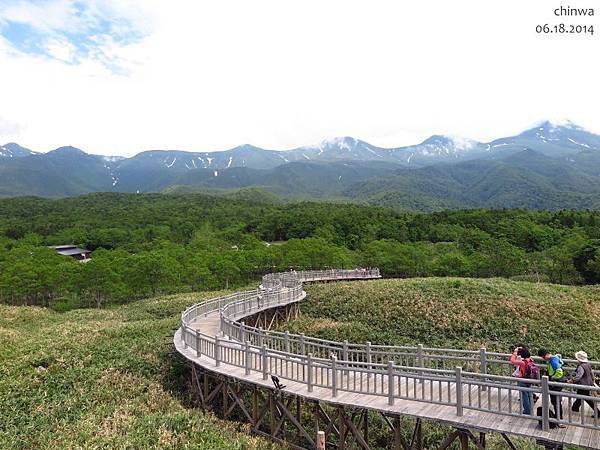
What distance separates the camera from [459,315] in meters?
36.8

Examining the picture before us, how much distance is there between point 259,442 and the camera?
15.0 m

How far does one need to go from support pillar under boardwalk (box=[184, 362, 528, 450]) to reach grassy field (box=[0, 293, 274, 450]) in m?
0.96

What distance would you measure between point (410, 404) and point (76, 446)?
32.3 feet

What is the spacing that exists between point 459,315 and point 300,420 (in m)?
22.7

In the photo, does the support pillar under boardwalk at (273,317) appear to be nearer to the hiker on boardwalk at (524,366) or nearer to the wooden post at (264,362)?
the wooden post at (264,362)

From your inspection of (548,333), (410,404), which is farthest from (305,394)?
(548,333)

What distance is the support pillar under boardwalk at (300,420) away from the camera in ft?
50.6

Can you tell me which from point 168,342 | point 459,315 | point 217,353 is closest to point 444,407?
point 217,353

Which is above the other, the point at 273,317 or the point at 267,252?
the point at 273,317

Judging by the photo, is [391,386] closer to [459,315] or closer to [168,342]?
[168,342]

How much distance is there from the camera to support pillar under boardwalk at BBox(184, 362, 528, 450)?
15438mm

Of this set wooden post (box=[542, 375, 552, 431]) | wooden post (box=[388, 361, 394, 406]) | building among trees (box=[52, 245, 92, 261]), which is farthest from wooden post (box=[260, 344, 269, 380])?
building among trees (box=[52, 245, 92, 261])

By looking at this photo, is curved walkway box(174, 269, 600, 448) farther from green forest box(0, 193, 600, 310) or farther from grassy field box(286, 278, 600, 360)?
green forest box(0, 193, 600, 310)

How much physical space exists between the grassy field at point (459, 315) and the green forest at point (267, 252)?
89.5ft
